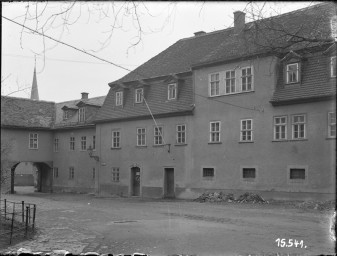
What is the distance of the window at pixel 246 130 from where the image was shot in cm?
2531

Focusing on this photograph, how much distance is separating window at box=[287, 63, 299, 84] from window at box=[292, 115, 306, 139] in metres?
2.01

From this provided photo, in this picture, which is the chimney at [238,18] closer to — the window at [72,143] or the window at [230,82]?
the window at [230,82]

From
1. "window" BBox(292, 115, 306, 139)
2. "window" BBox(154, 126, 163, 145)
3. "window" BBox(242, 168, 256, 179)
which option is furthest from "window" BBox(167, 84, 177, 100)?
"window" BBox(292, 115, 306, 139)

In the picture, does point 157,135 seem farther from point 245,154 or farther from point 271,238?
point 271,238

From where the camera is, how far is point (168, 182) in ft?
97.5

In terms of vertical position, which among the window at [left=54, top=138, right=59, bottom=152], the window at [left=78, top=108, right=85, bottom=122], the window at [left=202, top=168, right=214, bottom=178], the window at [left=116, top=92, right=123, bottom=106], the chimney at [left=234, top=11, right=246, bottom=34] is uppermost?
the window at [left=116, top=92, right=123, bottom=106]

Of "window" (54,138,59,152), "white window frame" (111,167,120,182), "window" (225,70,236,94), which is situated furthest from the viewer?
"window" (54,138,59,152)

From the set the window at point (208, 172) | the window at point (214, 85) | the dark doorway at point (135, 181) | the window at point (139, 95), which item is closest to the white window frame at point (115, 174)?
the dark doorway at point (135, 181)

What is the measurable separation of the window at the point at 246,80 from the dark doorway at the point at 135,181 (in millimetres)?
10891

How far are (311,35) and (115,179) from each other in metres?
28.0

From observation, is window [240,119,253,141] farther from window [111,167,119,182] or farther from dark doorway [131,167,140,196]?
window [111,167,119,182]

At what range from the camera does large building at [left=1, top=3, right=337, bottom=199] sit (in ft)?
74.6

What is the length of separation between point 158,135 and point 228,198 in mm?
7593

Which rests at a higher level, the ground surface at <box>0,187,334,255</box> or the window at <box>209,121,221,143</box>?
the window at <box>209,121,221,143</box>
